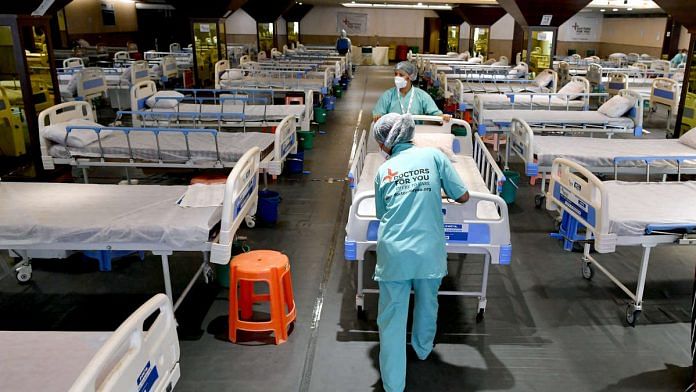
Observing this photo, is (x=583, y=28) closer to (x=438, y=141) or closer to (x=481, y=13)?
(x=481, y=13)

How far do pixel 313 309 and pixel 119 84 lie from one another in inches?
354

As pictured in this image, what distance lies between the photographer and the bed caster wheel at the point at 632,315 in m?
3.75

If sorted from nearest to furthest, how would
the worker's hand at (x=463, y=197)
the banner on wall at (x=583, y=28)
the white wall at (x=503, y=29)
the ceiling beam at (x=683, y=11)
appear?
1. the worker's hand at (x=463, y=197)
2. the ceiling beam at (x=683, y=11)
3. the white wall at (x=503, y=29)
4. the banner on wall at (x=583, y=28)

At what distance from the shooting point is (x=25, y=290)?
4.22 meters

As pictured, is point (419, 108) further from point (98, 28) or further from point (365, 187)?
point (98, 28)

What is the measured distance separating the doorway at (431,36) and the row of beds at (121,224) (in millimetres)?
23179

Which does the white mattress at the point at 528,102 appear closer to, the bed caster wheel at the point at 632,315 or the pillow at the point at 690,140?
the pillow at the point at 690,140

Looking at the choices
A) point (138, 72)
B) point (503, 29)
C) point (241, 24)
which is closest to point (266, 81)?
point (138, 72)

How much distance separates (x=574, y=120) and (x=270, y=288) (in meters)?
5.55

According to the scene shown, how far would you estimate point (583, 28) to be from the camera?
2673 cm

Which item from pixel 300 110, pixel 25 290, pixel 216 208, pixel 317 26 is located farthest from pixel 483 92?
pixel 317 26

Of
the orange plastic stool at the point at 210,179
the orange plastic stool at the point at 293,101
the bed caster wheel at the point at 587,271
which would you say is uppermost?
the orange plastic stool at the point at 293,101

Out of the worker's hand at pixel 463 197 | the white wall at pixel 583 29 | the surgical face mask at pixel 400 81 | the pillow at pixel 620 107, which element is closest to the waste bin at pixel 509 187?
the surgical face mask at pixel 400 81

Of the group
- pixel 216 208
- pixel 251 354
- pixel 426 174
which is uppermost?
pixel 426 174
